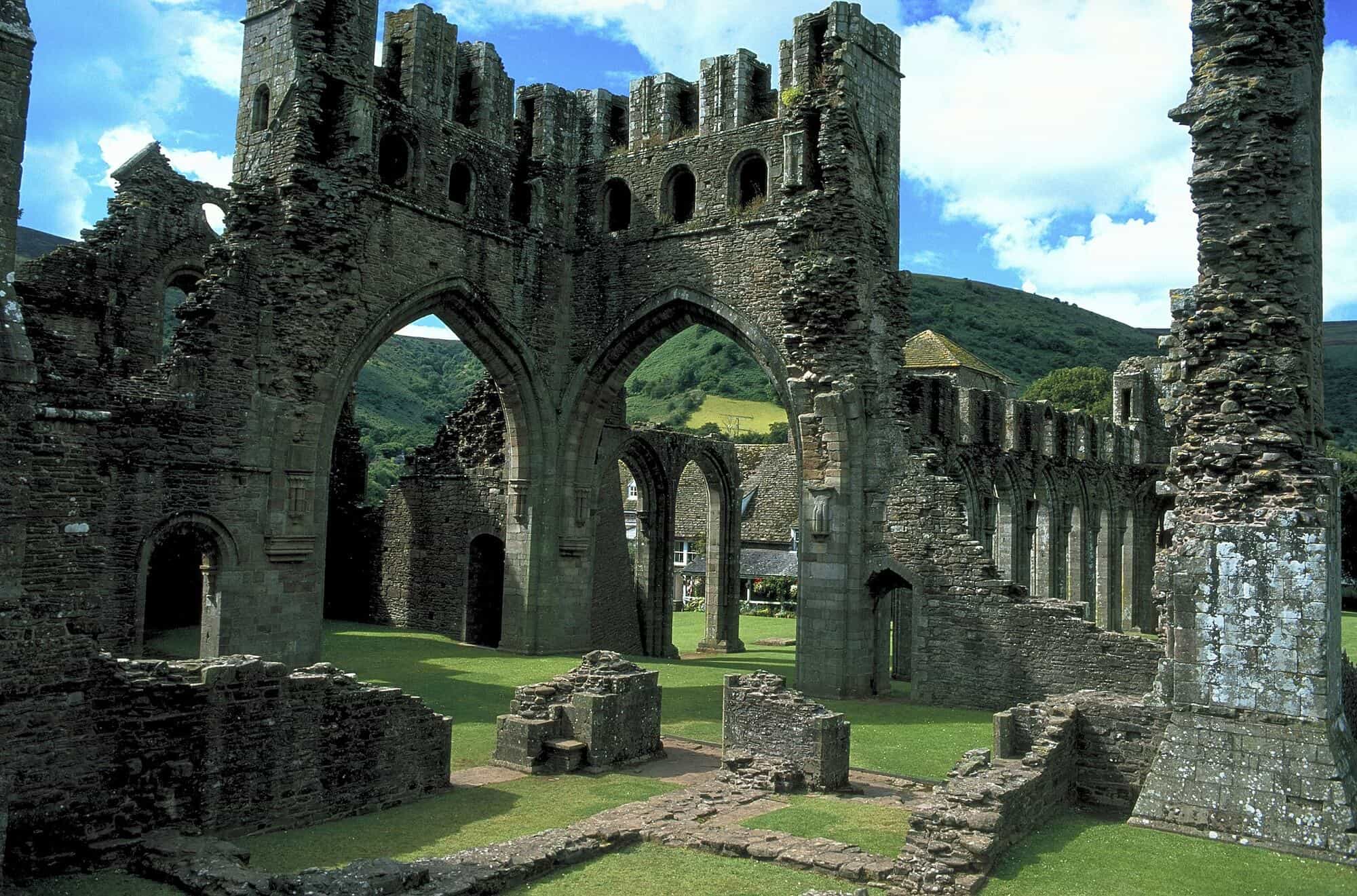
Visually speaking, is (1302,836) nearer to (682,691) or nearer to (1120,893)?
(1120,893)

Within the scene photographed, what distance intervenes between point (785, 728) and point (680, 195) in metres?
11.9

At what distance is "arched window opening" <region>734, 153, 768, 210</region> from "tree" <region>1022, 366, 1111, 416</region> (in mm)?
37505

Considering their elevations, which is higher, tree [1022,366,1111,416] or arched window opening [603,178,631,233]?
tree [1022,366,1111,416]

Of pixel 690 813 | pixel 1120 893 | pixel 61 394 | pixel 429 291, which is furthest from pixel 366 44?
pixel 1120 893

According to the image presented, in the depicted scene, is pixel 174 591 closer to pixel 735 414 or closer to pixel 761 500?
pixel 761 500

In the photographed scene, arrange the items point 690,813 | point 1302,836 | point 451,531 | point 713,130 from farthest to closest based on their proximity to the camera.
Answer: point 451,531, point 713,130, point 690,813, point 1302,836

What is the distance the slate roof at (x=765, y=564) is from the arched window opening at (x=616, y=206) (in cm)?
1661

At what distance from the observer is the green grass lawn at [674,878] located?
300 inches

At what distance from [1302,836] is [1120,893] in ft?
7.47

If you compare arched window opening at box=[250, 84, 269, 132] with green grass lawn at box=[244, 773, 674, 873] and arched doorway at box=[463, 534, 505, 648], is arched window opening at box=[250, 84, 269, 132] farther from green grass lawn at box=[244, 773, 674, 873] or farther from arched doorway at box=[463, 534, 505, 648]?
green grass lawn at box=[244, 773, 674, 873]

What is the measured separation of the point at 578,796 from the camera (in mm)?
10430

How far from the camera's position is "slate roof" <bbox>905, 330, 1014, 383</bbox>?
35.0 meters

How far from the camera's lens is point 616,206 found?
70.4 feet

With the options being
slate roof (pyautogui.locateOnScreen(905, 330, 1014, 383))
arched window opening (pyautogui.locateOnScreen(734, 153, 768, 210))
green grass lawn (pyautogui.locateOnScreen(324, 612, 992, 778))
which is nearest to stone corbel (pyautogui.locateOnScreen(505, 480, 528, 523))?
green grass lawn (pyautogui.locateOnScreen(324, 612, 992, 778))
